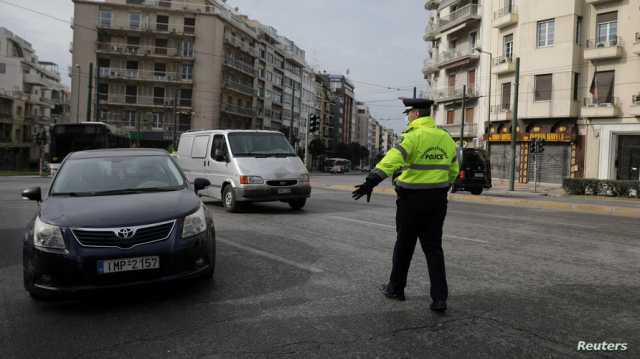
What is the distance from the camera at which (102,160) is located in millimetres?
6160

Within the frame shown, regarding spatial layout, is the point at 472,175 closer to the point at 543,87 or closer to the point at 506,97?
the point at 543,87

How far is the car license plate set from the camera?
4.36m

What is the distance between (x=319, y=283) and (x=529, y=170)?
3374 centimetres

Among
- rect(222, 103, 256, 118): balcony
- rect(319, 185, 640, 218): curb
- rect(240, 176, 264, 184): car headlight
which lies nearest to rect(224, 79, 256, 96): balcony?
rect(222, 103, 256, 118): balcony

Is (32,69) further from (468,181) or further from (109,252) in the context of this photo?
(109,252)

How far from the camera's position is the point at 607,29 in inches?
1244

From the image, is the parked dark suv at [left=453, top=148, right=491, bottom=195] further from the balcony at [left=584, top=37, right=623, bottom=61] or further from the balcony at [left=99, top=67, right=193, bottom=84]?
the balcony at [left=99, top=67, right=193, bottom=84]

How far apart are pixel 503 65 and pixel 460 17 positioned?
29.5 ft

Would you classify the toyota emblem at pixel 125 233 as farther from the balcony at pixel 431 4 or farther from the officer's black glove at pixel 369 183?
the balcony at pixel 431 4

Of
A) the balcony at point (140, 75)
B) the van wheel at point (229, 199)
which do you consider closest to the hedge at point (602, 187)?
the van wheel at point (229, 199)

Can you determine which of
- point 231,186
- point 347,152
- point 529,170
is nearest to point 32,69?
point 347,152

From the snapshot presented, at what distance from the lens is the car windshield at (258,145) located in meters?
12.0

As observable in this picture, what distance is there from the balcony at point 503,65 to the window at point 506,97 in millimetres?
940

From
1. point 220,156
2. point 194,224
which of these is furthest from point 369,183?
point 220,156
